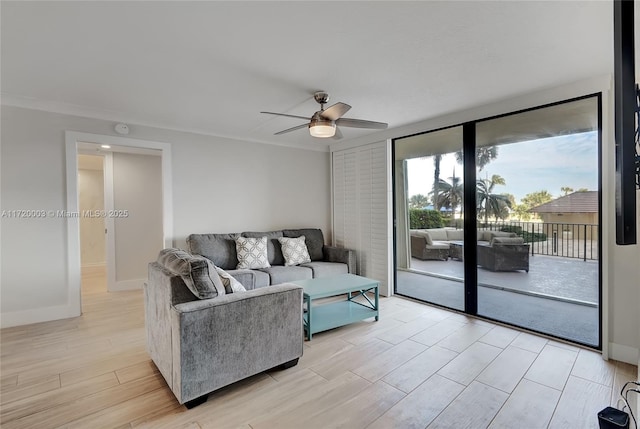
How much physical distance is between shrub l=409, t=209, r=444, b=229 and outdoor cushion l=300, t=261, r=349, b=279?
1.20 m

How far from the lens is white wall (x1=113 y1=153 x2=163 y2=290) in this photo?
15.7 ft

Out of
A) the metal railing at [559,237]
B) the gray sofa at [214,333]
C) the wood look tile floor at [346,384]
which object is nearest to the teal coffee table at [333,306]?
the wood look tile floor at [346,384]

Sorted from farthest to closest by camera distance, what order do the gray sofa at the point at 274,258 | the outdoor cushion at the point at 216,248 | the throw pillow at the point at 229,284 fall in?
the outdoor cushion at the point at 216,248 → the gray sofa at the point at 274,258 → the throw pillow at the point at 229,284

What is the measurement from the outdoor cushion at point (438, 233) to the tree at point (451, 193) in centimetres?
34

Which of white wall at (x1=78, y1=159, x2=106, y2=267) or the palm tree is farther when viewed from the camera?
white wall at (x1=78, y1=159, x2=106, y2=267)

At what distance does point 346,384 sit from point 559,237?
257 centimetres

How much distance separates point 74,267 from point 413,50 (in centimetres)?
425

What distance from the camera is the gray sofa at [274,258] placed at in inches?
147

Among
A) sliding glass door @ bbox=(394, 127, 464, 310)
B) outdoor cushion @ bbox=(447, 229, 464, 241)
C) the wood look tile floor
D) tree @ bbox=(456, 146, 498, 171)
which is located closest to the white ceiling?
tree @ bbox=(456, 146, 498, 171)

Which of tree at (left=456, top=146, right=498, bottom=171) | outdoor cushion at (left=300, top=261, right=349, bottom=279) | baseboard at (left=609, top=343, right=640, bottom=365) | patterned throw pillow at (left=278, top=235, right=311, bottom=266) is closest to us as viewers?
baseboard at (left=609, top=343, right=640, bottom=365)

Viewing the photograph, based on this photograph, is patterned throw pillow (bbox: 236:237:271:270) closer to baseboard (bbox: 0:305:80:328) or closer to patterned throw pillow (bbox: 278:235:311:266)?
patterned throw pillow (bbox: 278:235:311:266)

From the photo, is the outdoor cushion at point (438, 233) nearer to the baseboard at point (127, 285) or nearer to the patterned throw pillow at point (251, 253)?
the patterned throw pillow at point (251, 253)

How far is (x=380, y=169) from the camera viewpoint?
4.49m

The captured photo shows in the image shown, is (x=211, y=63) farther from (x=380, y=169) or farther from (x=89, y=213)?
(x=89, y=213)
